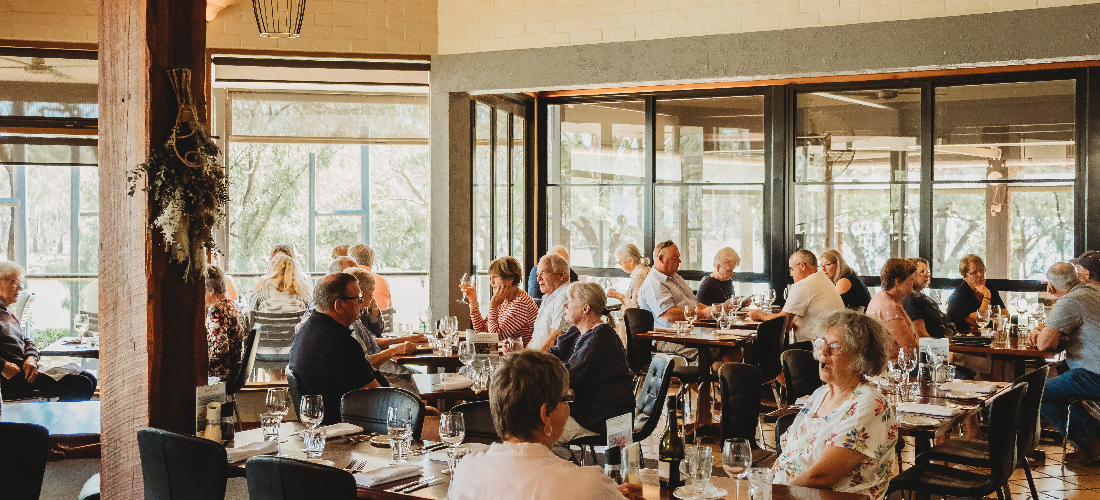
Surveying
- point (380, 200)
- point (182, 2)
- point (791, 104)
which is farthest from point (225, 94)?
point (182, 2)

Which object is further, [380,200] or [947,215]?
[380,200]

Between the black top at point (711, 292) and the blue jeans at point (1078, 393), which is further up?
the black top at point (711, 292)

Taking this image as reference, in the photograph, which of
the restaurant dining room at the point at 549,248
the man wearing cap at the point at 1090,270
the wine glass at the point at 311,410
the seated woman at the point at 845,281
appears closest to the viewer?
the restaurant dining room at the point at 549,248

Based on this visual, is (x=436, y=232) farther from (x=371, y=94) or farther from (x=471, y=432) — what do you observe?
(x=471, y=432)

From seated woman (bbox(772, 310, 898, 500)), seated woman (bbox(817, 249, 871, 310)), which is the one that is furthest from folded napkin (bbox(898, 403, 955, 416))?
seated woman (bbox(817, 249, 871, 310))

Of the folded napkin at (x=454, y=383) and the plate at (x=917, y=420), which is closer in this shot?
the plate at (x=917, y=420)

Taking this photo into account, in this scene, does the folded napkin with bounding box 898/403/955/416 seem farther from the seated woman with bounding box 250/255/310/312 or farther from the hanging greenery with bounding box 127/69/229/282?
the seated woman with bounding box 250/255/310/312

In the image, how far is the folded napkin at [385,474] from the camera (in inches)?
133

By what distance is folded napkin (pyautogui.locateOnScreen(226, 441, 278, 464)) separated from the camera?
12.2 ft

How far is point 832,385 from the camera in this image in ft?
12.1

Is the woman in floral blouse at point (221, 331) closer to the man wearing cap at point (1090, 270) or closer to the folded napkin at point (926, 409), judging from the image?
the folded napkin at point (926, 409)

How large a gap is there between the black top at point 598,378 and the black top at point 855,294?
487 cm

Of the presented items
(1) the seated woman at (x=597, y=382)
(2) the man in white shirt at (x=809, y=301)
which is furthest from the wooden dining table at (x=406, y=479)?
(2) the man in white shirt at (x=809, y=301)

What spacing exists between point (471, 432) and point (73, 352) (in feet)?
13.9
